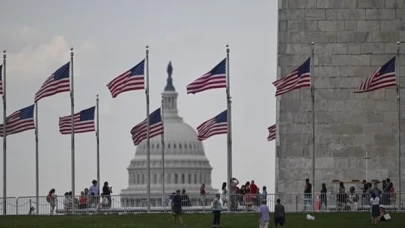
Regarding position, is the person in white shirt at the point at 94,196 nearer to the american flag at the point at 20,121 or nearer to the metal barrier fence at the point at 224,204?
the metal barrier fence at the point at 224,204

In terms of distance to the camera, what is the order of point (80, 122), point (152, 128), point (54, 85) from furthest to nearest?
point (80, 122) → point (152, 128) → point (54, 85)

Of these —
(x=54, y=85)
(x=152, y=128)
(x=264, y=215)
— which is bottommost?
(x=264, y=215)

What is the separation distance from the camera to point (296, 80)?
89.5 m

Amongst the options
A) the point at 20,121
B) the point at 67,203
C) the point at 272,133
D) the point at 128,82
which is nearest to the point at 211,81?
the point at 128,82

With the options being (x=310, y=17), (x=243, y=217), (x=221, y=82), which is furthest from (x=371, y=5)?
(x=243, y=217)

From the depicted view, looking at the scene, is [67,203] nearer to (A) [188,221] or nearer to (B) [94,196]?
(B) [94,196]

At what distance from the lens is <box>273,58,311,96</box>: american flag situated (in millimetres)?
89250

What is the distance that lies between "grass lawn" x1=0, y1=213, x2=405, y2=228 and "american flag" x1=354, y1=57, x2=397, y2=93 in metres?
6.15

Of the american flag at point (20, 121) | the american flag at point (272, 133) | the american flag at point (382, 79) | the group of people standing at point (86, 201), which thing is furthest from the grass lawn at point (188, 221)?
the american flag at point (272, 133)

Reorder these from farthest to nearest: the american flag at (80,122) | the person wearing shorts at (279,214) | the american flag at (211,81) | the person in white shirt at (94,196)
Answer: the american flag at (80,122)
the person in white shirt at (94,196)
the american flag at (211,81)
the person wearing shorts at (279,214)

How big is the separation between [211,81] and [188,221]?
30.2ft

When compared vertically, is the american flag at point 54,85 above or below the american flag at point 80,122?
above

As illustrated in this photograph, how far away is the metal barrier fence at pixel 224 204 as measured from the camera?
9069cm

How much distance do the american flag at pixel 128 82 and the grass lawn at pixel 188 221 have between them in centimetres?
618
